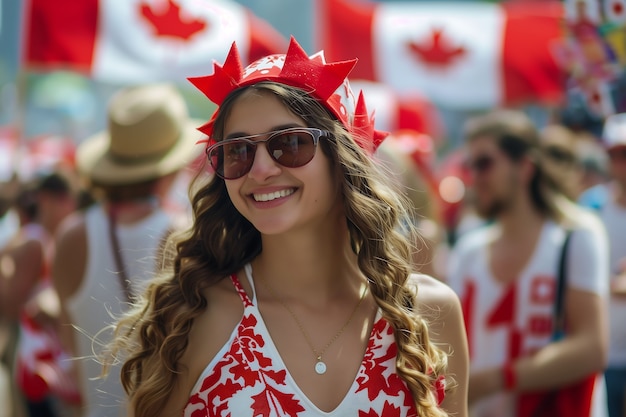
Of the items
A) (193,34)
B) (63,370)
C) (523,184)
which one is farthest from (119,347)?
(193,34)

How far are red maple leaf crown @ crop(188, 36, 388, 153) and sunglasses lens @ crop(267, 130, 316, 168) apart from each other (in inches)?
5.5

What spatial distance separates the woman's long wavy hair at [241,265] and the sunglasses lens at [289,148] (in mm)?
66

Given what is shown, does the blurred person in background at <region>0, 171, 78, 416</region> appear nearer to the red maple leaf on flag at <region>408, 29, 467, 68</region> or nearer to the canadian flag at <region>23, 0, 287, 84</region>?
the canadian flag at <region>23, 0, 287, 84</region>

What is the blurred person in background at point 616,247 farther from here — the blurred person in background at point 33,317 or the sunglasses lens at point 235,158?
the sunglasses lens at point 235,158

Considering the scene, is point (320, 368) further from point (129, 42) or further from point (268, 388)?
point (129, 42)

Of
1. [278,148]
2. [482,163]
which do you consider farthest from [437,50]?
[278,148]

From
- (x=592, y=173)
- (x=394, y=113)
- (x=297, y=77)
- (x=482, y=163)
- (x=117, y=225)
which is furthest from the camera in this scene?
(x=394, y=113)

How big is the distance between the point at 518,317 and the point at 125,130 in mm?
1987

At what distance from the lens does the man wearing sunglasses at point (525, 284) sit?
12.7 ft

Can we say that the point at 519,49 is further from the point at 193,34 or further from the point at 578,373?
the point at 578,373

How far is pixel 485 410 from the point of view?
13.3 ft

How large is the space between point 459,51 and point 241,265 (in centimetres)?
603

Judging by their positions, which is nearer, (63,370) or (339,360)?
(339,360)

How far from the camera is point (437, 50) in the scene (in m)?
8.31
